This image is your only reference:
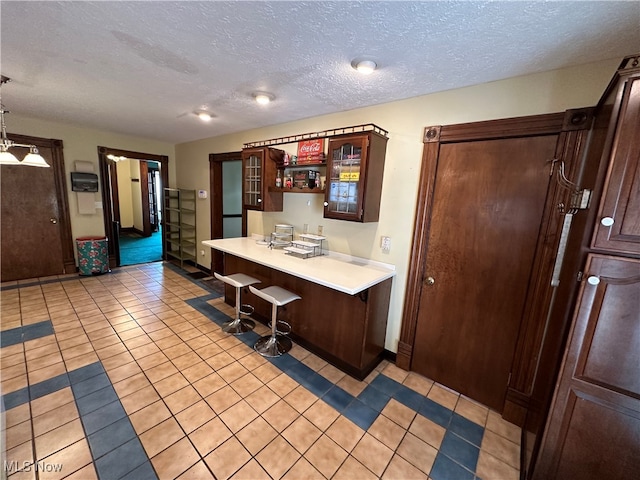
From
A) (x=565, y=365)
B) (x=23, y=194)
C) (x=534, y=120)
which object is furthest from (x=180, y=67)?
(x=23, y=194)

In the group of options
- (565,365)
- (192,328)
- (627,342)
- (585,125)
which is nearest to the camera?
(627,342)

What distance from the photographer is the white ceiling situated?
1.22 m

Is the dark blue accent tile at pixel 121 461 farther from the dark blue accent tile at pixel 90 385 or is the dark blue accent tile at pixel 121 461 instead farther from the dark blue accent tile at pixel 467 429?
the dark blue accent tile at pixel 467 429

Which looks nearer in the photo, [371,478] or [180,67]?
[371,478]

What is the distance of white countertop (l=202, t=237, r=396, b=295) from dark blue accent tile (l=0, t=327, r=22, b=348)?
1.99m

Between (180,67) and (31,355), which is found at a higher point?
(180,67)

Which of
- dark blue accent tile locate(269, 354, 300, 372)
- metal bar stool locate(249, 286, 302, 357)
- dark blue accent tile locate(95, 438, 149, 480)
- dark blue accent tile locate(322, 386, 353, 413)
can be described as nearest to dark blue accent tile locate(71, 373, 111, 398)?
dark blue accent tile locate(95, 438, 149, 480)

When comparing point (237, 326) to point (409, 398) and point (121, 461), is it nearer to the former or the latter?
point (121, 461)

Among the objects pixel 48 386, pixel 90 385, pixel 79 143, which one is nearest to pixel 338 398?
pixel 90 385

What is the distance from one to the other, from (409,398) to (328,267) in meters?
1.25

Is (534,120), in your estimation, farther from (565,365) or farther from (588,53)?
(565,365)

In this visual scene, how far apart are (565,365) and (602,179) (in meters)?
0.85

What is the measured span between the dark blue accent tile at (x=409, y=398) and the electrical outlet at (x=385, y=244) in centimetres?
120

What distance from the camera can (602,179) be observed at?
3.59ft
